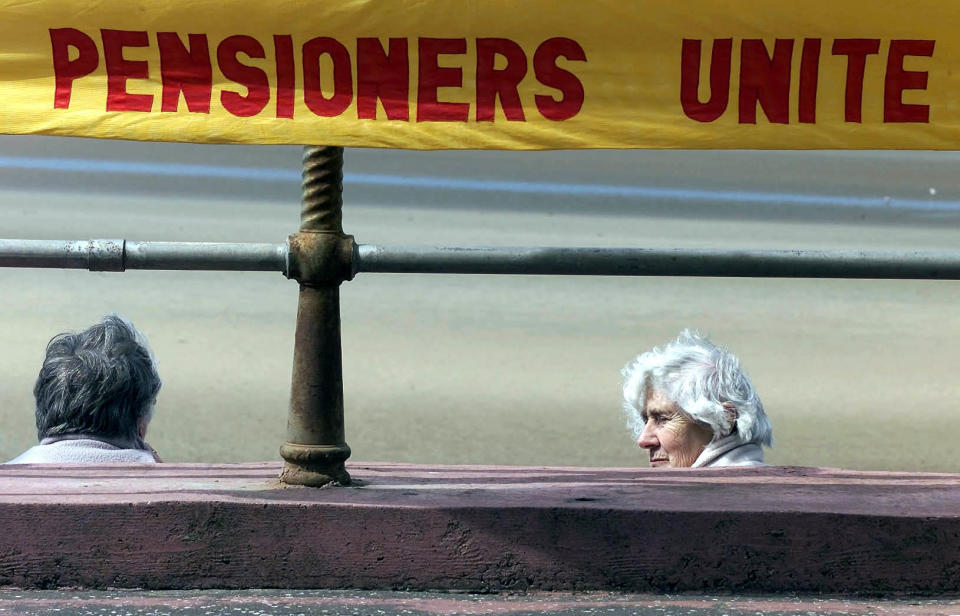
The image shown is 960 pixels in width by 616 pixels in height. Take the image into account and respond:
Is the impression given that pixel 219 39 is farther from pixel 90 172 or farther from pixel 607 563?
pixel 90 172

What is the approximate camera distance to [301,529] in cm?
179

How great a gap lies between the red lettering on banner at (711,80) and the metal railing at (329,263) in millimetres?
200

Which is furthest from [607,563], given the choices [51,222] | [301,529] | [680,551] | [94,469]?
[51,222]

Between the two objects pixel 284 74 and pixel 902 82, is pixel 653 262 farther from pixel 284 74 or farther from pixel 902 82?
pixel 284 74

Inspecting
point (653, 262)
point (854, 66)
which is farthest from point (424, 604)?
point (854, 66)

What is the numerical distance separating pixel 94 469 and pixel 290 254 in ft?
1.77

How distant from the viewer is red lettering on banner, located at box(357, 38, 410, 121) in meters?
1.91

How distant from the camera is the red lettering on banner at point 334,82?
191cm

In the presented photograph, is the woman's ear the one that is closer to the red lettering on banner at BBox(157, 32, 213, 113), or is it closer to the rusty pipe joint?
the rusty pipe joint

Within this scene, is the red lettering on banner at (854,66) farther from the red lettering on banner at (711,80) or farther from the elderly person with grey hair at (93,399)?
the elderly person with grey hair at (93,399)

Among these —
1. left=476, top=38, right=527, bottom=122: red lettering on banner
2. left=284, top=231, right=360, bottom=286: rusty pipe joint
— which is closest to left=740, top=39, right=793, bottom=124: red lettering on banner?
left=476, top=38, right=527, bottom=122: red lettering on banner

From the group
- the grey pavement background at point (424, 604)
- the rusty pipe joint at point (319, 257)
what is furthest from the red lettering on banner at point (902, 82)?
the rusty pipe joint at point (319, 257)

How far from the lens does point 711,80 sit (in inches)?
76.6

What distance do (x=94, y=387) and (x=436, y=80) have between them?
932 millimetres
